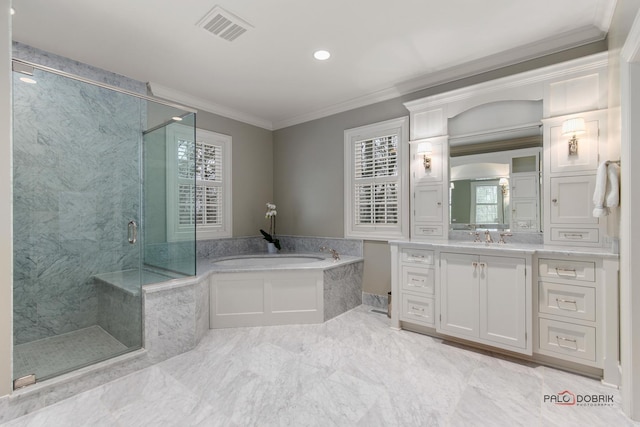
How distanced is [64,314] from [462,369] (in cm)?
330

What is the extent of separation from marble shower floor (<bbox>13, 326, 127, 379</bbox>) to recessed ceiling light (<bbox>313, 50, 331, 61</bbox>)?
2964mm

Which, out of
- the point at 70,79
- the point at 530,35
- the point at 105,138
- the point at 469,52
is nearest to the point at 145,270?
the point at 105,138

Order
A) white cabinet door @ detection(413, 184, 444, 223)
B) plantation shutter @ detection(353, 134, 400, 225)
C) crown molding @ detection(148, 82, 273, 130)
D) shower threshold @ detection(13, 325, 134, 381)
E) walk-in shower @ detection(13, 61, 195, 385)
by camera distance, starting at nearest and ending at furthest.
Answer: shower threshold @ detection(13, 325, 134, 381)
walk-in shower @ detection(13, 61, 195, 385)
white cabinet door @ detection(413, 184, 444, 223)
crown molding @ detection(148, 82, 273, 130)
plantation shutter @ detection(353, 134, 400, 225)

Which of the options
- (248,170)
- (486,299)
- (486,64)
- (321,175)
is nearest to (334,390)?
(486,299)

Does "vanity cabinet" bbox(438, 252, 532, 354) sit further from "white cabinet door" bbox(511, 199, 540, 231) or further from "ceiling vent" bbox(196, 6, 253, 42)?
"ceiling vent" bbox(196, 6, 253, 42)

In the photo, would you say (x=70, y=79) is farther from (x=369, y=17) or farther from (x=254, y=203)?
(x=254, y=203)

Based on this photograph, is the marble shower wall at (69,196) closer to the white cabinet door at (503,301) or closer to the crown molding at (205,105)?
the crown molding at (205,105)

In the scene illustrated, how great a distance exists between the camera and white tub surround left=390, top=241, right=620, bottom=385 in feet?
6.84

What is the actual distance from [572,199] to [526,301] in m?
0.95

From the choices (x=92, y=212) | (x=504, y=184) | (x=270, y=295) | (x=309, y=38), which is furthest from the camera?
(x=270, y=295)

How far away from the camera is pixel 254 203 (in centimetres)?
460

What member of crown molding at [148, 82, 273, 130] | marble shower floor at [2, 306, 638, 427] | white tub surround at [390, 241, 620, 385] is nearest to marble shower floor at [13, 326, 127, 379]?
marble shower floor at [2, 306, 638, 427]

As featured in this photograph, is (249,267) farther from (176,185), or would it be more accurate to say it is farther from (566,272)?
(566,272)

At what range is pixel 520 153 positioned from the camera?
2.81 m
